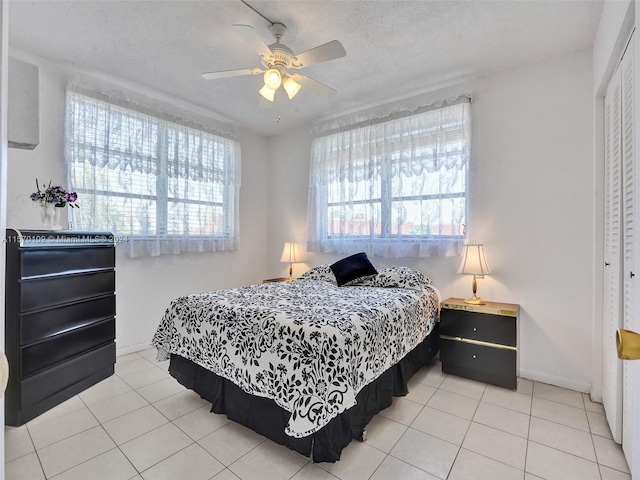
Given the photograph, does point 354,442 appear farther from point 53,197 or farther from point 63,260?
point 53,197

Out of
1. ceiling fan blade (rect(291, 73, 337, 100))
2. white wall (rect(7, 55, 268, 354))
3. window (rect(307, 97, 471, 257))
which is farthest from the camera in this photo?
window (rect(307, 97, 471, 257))

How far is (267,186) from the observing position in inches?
187

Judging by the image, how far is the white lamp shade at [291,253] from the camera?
4133 millimetres

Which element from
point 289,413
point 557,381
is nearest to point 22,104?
point 289,413

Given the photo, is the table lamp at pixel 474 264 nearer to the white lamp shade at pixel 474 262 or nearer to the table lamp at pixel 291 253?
the white lamp shade at pixel 474 262

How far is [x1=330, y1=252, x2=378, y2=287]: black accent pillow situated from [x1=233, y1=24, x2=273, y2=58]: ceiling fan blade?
2.02m

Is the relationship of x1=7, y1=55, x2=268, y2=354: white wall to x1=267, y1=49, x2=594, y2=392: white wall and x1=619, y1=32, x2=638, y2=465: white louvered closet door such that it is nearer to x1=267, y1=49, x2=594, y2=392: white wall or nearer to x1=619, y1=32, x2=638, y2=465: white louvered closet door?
x1=267, y1=49, x2=594, y2=392: white wall

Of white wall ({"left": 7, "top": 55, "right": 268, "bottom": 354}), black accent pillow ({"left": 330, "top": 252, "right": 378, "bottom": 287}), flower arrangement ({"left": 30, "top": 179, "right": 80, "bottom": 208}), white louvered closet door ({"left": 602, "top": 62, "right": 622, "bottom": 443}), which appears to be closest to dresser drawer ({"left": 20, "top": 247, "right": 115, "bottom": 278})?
flower arrangement ({"left": 30, "top": 179, "right": 80, "bottom": 208})

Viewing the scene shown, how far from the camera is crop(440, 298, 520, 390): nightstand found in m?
2.53

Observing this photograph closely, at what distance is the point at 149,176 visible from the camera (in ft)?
11.0

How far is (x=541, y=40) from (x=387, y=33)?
119 cm

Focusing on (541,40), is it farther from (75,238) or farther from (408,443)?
(75,238)

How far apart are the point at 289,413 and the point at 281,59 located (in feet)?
7.31

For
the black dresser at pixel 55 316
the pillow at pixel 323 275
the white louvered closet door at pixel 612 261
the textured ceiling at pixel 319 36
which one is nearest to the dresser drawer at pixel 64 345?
the black dresser at pixel 55 316
